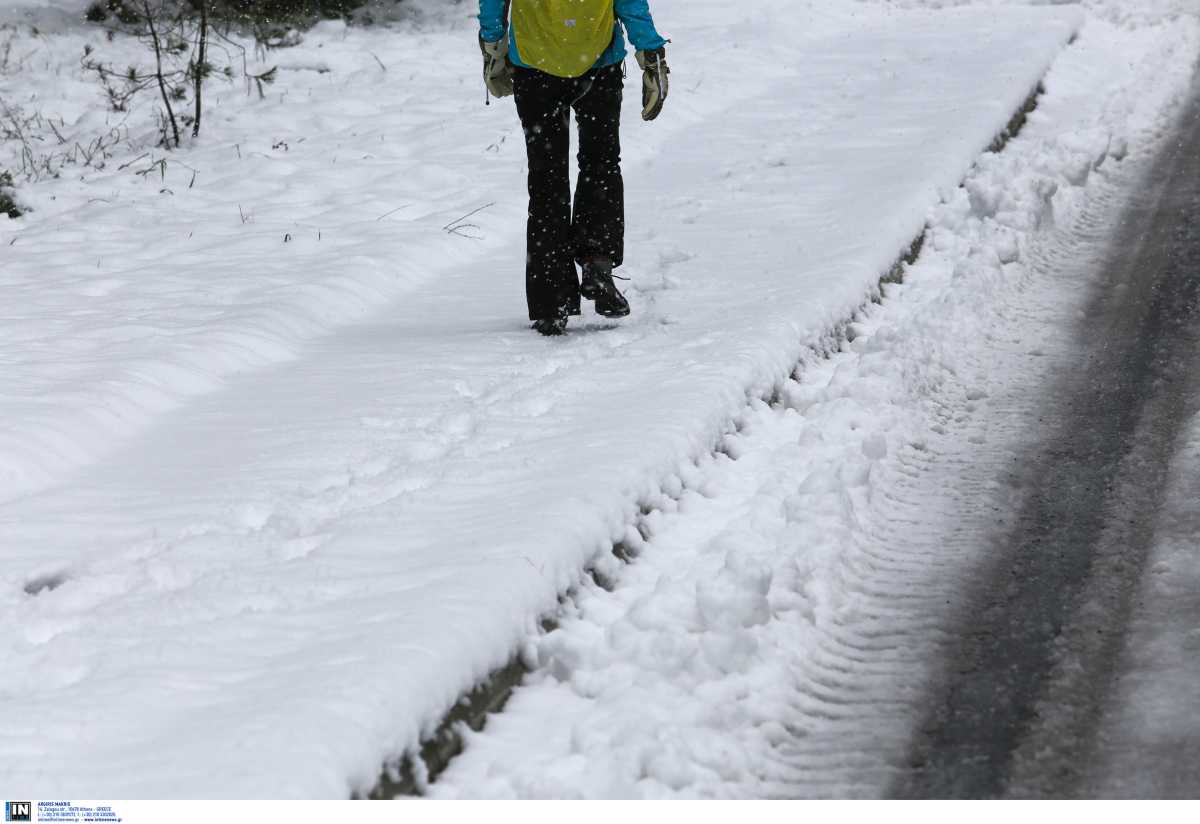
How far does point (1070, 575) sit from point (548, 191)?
A: 282cm

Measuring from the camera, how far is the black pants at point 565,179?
5617mm

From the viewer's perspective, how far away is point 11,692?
10.2ft

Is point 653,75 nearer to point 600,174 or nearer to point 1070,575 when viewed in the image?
point 600,174

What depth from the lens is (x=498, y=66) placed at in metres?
5.68

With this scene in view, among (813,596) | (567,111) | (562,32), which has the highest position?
(562,32)

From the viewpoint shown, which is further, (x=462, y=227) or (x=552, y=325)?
(x=462, y=227)

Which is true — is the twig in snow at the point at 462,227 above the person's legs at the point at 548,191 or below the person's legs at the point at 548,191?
below

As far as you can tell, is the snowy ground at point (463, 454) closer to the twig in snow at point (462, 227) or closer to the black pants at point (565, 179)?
the twig in snow at point (462, 227)

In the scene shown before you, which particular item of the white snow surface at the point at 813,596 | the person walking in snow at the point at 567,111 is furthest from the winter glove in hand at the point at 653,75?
the white snow surface at the point at 813,596

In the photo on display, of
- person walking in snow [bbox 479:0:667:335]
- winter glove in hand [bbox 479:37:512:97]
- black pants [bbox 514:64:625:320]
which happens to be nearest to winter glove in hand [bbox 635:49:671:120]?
person walking in snow [bbox 479:0:667:335]

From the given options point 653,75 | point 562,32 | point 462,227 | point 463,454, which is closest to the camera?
point 463,454

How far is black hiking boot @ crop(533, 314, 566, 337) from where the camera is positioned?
5.86 m

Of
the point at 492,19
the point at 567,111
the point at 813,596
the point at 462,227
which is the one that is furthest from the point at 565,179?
the point at 813,596

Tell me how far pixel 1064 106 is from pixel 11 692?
35.2 feet
